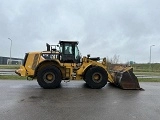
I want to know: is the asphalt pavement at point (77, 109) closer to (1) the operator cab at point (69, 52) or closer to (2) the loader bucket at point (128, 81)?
(2) the loader bucket at point (128, 81)

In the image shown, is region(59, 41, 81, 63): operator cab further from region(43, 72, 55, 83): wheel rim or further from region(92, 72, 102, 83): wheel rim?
region(92, 72, 102, 83): wheel rim

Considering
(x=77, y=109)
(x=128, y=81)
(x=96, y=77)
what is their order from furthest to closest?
(x=96, y=77) < (x=128, y=81) < (x=77, y=109)

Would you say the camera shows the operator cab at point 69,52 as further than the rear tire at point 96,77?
Yes

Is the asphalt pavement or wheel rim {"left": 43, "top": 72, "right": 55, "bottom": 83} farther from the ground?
wheel rim {"left": 43, "top": 72, "right": 55, "bottom": 83}

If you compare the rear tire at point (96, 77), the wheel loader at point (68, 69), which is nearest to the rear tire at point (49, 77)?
the wheel loader at point (68, 69)

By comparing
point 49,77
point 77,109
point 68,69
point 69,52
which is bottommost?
point 77,109

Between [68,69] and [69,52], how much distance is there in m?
1.05

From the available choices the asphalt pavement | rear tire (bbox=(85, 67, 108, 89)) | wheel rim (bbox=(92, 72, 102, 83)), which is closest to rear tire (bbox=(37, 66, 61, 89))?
rear tire (bbox=(85, 67, 108, 89))

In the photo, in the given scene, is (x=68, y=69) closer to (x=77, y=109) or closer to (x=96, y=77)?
(x=96, y=77)

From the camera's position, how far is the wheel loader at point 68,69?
14.4 m

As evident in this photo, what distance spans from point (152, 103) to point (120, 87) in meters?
4.90

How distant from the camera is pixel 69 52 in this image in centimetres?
1541

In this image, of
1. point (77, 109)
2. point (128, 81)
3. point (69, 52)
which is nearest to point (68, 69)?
point (69, 52)

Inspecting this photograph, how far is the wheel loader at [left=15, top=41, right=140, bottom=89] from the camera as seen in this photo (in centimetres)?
1439
